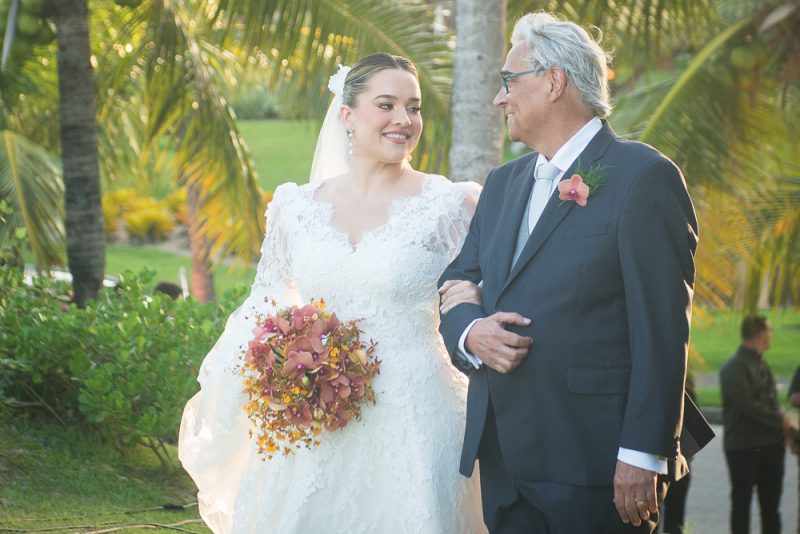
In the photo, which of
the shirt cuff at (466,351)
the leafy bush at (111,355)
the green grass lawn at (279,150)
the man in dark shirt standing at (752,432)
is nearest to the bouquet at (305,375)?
the shirt cuff at (466,351)

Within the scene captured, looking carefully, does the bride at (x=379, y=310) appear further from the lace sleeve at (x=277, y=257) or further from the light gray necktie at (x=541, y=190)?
the light gray necktie at (x=541, y=190)

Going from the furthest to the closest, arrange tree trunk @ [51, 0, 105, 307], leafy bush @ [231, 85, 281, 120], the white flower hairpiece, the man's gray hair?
1. leafy bush @ [231, 85, 281, 120]
2. tree trunk @ [51, 0, 105, 307]
3. the white flower hairpiece
4. the man's gray hair

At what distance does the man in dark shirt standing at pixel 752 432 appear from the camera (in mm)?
8367

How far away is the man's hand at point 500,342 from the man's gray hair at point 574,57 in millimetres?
701

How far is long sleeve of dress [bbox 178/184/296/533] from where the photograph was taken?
4.27 metres

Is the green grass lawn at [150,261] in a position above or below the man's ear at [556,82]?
below

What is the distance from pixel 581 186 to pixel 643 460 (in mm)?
793

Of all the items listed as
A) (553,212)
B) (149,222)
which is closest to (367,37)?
(553,212)

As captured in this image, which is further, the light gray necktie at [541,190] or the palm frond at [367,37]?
the palm frond at [367,37]

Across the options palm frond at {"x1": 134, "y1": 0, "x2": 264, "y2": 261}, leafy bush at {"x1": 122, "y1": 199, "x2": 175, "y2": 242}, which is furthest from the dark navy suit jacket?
leafy bush at {"x1": 122, "y1": 199, "x2": 175, "y2": 242}

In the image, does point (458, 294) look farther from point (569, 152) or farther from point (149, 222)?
point (149, 222)

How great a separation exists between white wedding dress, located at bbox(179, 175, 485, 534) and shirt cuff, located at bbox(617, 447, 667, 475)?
3.03ft

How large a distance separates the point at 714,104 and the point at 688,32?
0.83 meters

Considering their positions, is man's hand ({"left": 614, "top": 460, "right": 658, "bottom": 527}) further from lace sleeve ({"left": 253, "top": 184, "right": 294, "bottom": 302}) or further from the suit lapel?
lace sleeve ({"left": 253, "top": 184, "right": 294, "bottom": 302})
